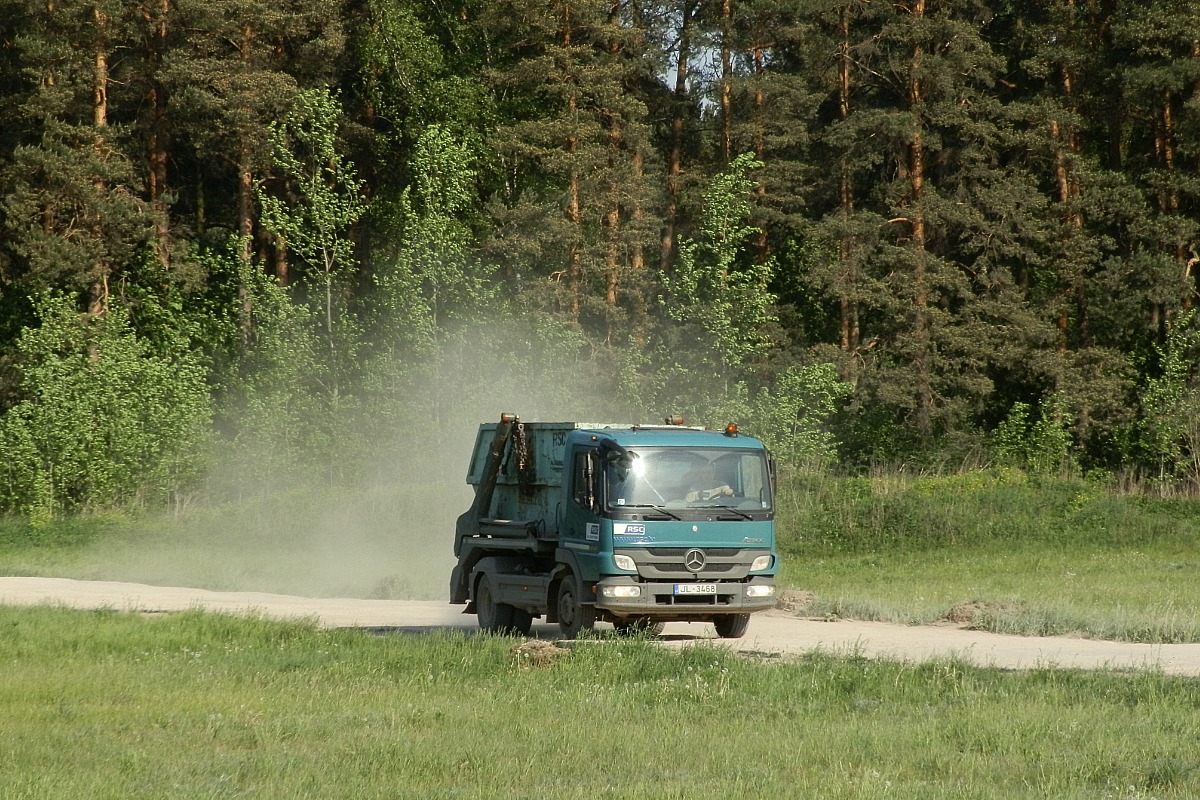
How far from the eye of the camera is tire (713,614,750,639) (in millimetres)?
19750

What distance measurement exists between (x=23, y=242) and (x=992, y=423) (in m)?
30.1

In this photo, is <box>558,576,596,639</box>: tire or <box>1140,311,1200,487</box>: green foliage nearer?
<box>558,576,596,639</box>: tire

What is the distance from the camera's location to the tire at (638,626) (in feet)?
62.7

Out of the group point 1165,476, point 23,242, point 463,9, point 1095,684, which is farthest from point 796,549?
point 463,9

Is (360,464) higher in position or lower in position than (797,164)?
lower

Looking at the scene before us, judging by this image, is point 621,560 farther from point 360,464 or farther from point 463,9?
point 463,9

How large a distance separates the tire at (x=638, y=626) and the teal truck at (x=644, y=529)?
2.8 inches

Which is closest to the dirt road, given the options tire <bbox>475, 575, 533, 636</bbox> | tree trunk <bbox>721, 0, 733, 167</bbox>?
tire <bbox>475, 575, 533, 636</bbox>

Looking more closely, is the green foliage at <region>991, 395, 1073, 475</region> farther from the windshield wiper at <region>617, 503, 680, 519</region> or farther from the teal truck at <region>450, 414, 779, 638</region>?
the windshield wiper at <region>617, 503, 680, 519</region>

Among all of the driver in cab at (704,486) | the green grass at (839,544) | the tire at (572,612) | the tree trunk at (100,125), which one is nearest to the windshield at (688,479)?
the driver in cab at (704,486)

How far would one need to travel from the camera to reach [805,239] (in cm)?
5094

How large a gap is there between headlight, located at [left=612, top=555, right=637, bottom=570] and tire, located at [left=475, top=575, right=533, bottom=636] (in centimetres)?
252

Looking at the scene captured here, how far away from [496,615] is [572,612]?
1761 millimetres

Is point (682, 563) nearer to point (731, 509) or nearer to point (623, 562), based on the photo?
point (623, 562)
